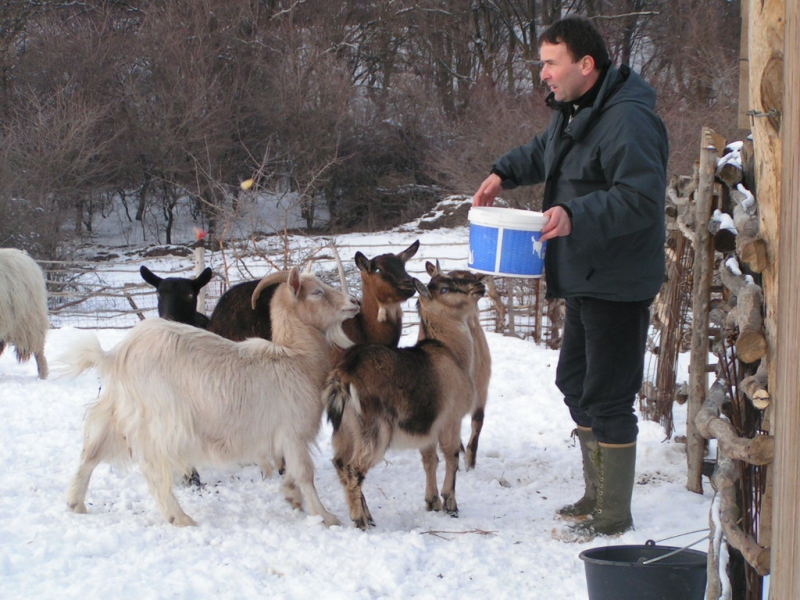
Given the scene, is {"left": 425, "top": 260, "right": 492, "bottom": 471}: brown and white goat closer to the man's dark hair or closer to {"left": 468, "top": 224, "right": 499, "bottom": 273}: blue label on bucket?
{"left": 468, "top": 224, "right": 499, "bottom": 273}: blue label on bucket

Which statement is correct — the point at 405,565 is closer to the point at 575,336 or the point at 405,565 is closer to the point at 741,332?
the point at 575,336

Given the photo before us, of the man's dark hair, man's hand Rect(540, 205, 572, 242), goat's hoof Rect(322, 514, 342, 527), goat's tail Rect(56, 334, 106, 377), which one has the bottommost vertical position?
goat's hoof Rect(322, 514, 342, 527)

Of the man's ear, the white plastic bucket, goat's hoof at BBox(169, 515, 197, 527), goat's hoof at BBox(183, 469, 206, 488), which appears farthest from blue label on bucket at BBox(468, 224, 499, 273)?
goat's hoof at BBox(183, 469, 206, 488)

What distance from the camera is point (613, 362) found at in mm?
3750

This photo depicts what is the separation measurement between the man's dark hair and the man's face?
0.07 feet

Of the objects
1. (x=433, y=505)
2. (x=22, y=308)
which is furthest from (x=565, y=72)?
(x=22, y=308)

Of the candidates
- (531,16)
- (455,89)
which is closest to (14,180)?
(455,89)

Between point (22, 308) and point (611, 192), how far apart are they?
23.6ft

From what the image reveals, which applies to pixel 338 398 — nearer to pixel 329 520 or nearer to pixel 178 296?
pixel 329 520

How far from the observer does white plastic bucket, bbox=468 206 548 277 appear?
3.38 m

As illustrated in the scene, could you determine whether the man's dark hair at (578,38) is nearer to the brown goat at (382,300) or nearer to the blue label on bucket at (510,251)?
the blue label on bucket at (510,251)

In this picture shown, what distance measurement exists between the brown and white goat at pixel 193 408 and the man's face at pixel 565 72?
6.72ft

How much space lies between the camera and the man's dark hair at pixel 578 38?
3.51 metres

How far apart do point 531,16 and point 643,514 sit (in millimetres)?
29683
